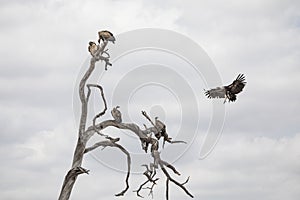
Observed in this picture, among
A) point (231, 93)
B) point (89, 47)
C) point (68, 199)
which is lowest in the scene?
point (68, 199)

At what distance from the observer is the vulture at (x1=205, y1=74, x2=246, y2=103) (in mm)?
14516

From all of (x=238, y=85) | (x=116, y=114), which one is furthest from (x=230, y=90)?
(x=116, y=114)

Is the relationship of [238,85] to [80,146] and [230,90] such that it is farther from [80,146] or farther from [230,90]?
[80,146]

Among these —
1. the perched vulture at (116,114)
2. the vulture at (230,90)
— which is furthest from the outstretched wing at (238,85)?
the perched vulture at (116,114)

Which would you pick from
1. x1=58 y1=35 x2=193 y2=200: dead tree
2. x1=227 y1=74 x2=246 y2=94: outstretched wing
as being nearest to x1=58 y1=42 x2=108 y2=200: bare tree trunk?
x1=58 y1=35 x2=193 y2=200: dead tree

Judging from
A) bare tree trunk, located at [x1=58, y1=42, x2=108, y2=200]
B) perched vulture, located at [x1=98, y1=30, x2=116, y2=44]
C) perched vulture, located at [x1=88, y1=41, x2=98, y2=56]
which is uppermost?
perched vulture, located at [x1=98, y1=30, x2=116, y2=44]

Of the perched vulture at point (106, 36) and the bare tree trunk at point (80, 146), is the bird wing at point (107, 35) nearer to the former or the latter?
the perched vulture at point (106, 36)

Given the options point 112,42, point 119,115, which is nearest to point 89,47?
point 112,42

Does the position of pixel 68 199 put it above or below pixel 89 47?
below

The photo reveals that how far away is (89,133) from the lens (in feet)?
48.0

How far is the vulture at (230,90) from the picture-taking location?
14516mm

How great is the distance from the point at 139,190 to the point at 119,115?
2.06 meters

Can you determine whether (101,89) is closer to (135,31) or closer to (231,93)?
(135,31)

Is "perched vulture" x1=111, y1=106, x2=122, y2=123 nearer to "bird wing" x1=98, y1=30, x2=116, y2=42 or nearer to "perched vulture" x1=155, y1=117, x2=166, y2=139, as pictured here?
"perched vulture" x1=155, y1=117, x2=166, y2=139
